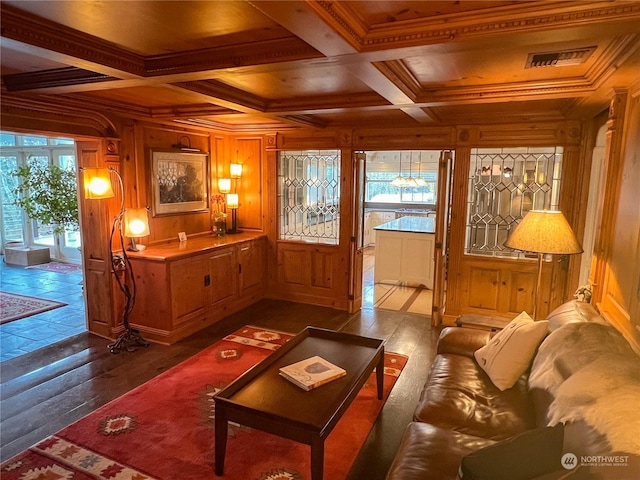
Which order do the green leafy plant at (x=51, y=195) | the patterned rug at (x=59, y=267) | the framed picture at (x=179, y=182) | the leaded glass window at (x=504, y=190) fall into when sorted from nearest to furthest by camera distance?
the leaded glass window at (x=504, y=190) → the framed picture at (x=179, y=182) → the green leafy plant at (x=51, y=195) → the patterned rug at (x=59, y=267)

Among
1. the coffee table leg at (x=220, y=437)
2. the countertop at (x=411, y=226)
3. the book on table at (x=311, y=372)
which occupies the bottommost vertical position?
the coffee table leg at (x=220, y=437)

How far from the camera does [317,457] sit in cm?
211

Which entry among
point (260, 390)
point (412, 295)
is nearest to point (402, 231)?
point (412, 295)

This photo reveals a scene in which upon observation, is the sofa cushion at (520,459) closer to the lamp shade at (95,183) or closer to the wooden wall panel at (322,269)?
the lamp shade at (95,183)

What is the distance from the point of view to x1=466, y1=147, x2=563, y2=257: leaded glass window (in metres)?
4.44

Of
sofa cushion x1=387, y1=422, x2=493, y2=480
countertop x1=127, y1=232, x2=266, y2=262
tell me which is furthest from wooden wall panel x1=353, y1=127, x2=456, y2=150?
sofa cushion x1=387, y1=422, x2=493, y2=480

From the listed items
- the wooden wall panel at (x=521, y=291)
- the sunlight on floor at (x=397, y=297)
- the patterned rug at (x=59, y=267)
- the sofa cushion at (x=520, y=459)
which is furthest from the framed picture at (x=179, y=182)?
the sofa cushion at (x=520, y=459)

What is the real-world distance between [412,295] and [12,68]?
17.4ft

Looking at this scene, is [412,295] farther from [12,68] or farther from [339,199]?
[12,68]

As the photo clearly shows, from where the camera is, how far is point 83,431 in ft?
9.04

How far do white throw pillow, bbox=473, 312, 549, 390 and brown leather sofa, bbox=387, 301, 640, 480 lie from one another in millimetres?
49

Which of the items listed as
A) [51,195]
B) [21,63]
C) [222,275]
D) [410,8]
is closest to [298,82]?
[410,8]

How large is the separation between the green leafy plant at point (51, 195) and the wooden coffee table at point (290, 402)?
16.9 feet

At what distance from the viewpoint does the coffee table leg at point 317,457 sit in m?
2.10
